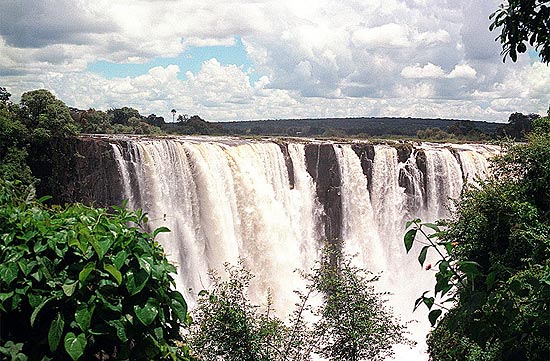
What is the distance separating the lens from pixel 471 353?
989 cm

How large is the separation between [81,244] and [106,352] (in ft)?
1.45

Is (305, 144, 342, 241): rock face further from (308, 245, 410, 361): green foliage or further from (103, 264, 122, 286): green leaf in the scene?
(103, 264, 122, 286): green leaf

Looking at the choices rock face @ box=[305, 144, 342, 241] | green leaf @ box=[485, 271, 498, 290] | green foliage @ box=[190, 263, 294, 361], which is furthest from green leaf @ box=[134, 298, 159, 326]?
rock face @ box=[305, 144, 342, 241]

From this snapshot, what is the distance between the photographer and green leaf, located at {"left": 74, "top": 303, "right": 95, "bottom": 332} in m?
2.03

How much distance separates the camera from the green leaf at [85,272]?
2.03 meters

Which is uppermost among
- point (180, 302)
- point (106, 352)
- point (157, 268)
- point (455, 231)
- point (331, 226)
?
point (157, 268)

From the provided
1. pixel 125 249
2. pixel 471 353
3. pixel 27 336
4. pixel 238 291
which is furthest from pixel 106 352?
pixel 471 353

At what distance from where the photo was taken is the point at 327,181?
80.0 ft

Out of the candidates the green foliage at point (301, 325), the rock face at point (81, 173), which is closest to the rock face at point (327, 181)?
the rock face at point (81, 173)

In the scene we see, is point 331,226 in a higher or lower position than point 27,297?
lower

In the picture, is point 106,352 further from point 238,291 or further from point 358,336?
point 358,336

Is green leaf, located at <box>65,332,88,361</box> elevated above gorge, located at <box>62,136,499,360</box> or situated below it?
above

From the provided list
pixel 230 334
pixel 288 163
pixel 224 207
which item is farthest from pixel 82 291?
pixel 288 163

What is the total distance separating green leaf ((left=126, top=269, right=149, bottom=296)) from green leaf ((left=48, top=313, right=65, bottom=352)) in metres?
0.24
